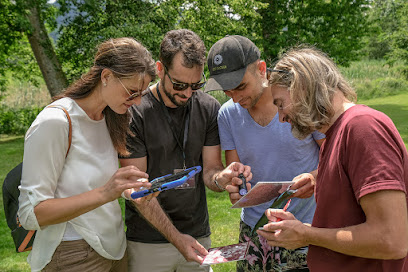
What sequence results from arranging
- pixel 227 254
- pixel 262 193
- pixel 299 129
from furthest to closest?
pixel 227 254, pixel 262 193, pixel 299 129

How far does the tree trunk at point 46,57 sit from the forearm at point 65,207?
35.2 feet

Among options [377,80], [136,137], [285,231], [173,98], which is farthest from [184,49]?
[377,80]

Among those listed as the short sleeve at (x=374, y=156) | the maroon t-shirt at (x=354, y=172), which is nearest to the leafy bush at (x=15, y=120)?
the maroon t-shirt at (x=354, y=172)

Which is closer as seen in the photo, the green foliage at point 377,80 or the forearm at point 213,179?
the forearm at point 213,179

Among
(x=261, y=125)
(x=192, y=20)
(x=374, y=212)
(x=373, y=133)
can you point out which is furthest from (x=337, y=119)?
(x=192, y=20)

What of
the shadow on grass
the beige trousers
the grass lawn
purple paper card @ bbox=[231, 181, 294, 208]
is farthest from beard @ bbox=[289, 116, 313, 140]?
the shadow on grass

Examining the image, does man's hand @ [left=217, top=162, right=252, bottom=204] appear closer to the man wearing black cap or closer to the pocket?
the man wearing black cap

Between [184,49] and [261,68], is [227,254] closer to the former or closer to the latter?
[261,68]

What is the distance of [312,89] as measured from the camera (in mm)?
2037

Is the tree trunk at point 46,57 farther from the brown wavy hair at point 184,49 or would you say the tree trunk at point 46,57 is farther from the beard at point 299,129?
the beard at point 299,129

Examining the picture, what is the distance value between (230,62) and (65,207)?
1.42 metres

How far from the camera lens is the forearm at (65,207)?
2.32 metres

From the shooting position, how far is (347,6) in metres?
17.4

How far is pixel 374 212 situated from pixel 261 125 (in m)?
1.33
